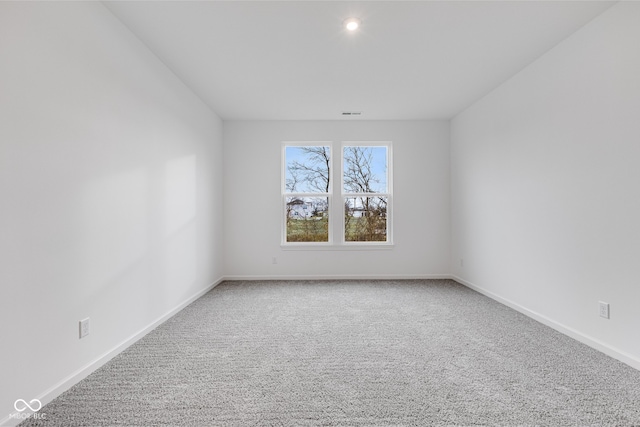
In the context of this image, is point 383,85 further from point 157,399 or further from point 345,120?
point 157,399

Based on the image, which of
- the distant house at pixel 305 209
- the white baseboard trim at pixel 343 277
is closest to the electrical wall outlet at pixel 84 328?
the white baseboard trim at pixel 343 277

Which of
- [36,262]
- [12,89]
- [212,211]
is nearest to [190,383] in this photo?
[36,262]

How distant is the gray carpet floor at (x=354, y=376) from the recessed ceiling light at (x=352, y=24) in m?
2.50

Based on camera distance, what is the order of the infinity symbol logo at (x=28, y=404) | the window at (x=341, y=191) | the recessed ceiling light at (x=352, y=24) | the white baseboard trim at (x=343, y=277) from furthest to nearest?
1. the window at (x=341, y=191)
2. the white baseboard trim at (x=343, y=277)
3. the recessed ceiling light at (x=352, y=24)
4. the infinity symbol logo at (x=28, y=404)

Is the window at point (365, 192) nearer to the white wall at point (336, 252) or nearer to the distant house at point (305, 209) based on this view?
the white wall at point (336, 252)

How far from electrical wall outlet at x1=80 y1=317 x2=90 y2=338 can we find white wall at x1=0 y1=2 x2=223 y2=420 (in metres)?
0.04

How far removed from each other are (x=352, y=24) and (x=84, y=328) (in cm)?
284

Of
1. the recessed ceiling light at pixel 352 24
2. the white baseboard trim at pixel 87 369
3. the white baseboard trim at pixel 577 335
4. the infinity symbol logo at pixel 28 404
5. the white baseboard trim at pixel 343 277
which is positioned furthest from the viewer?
the white baseboard trim at pixel 343 277

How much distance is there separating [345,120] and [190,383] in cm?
402

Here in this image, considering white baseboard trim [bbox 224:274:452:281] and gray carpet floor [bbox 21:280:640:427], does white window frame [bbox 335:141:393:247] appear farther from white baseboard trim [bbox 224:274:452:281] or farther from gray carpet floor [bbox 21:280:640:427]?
gray carpet floor [bbox 21:280:640:427]

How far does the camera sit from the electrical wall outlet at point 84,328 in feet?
6.07

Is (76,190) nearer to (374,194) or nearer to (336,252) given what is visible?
(336,252)

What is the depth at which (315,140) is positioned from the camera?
4.69 m

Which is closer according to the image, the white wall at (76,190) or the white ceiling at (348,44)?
the white wall at (76,190)
